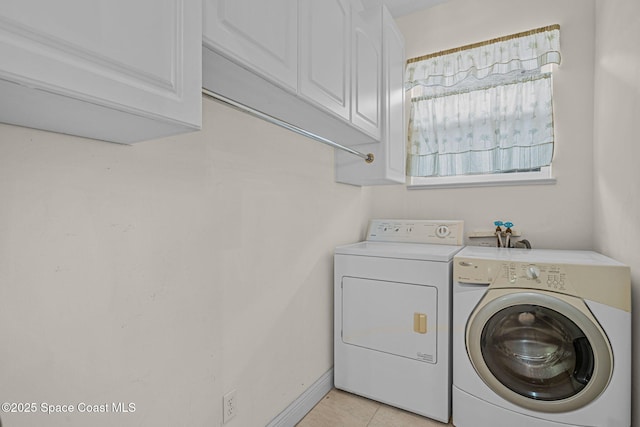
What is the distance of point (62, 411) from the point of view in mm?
862

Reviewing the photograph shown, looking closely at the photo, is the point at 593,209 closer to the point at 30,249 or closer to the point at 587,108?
the point at 587,108

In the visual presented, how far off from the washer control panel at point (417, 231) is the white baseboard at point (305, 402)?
102cm

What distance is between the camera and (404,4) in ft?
8.30

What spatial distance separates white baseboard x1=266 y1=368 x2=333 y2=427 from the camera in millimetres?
1656

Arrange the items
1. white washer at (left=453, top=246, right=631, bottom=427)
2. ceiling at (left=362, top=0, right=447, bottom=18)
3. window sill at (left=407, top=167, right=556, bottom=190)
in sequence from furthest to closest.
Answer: ceiling at (left=362, top=0, right=447, bottom=18), window sill at (left=407, top=167, right=556, bottom=190), white washer at (left=453, top=246, right=631, bottom=427)

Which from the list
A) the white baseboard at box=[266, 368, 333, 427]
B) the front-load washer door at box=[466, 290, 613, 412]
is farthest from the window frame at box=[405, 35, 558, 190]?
the white baseboard at box=[266, 368, 333, 427]

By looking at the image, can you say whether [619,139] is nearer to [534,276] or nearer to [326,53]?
[534,276]

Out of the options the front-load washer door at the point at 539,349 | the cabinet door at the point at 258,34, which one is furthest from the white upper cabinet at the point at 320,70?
the front-load washer door at the point at 539,349

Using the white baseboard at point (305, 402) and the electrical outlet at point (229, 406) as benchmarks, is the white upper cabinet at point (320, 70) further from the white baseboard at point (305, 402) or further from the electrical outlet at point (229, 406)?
the white baseboard at point (305, 402)

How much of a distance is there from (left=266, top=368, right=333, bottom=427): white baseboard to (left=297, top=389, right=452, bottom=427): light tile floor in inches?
1.3

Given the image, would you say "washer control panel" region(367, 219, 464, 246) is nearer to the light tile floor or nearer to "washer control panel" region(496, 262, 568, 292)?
"washer control panel" region(496, 262, 568, 292)

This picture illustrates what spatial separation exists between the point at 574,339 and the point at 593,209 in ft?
3.26

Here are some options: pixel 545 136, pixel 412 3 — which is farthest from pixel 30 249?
pixel 412 3

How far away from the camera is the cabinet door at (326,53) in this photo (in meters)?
1.26
